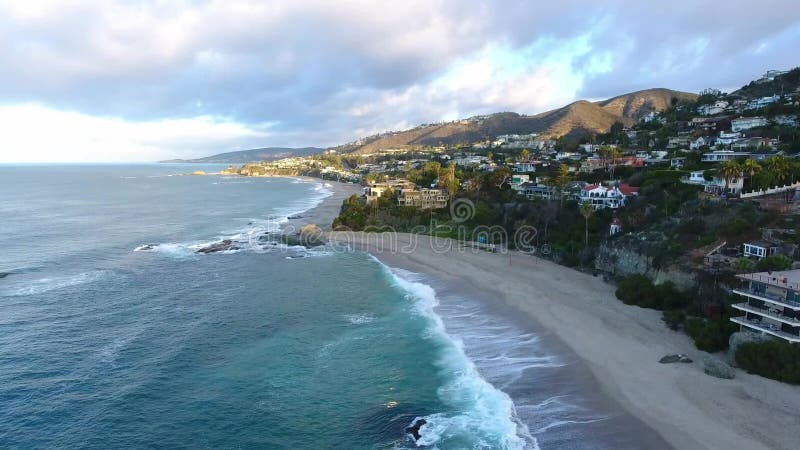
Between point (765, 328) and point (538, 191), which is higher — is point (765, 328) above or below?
below

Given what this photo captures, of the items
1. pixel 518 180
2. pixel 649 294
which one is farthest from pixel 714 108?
pixel 649 294

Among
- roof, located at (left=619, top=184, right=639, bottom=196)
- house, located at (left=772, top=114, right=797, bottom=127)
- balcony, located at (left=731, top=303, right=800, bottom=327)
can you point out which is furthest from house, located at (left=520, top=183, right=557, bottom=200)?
house, located at (left=772, top=114, right=797, bottom=127)

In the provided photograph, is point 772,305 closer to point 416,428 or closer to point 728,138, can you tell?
point 416,428

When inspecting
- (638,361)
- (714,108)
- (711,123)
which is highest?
(714,108)

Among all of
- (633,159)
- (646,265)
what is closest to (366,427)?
(646,265)

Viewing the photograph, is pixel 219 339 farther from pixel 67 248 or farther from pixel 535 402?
pixel 67 248

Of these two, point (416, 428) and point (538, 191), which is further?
point (538, 191)

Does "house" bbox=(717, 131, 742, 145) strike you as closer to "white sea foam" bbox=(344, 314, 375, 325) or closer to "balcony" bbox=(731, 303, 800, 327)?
"balcony" bbox=(731, 303, 800, 327)

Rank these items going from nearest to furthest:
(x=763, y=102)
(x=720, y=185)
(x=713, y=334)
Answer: (x=713, y=334), (x=720, y=185), (x=763, y=102)
